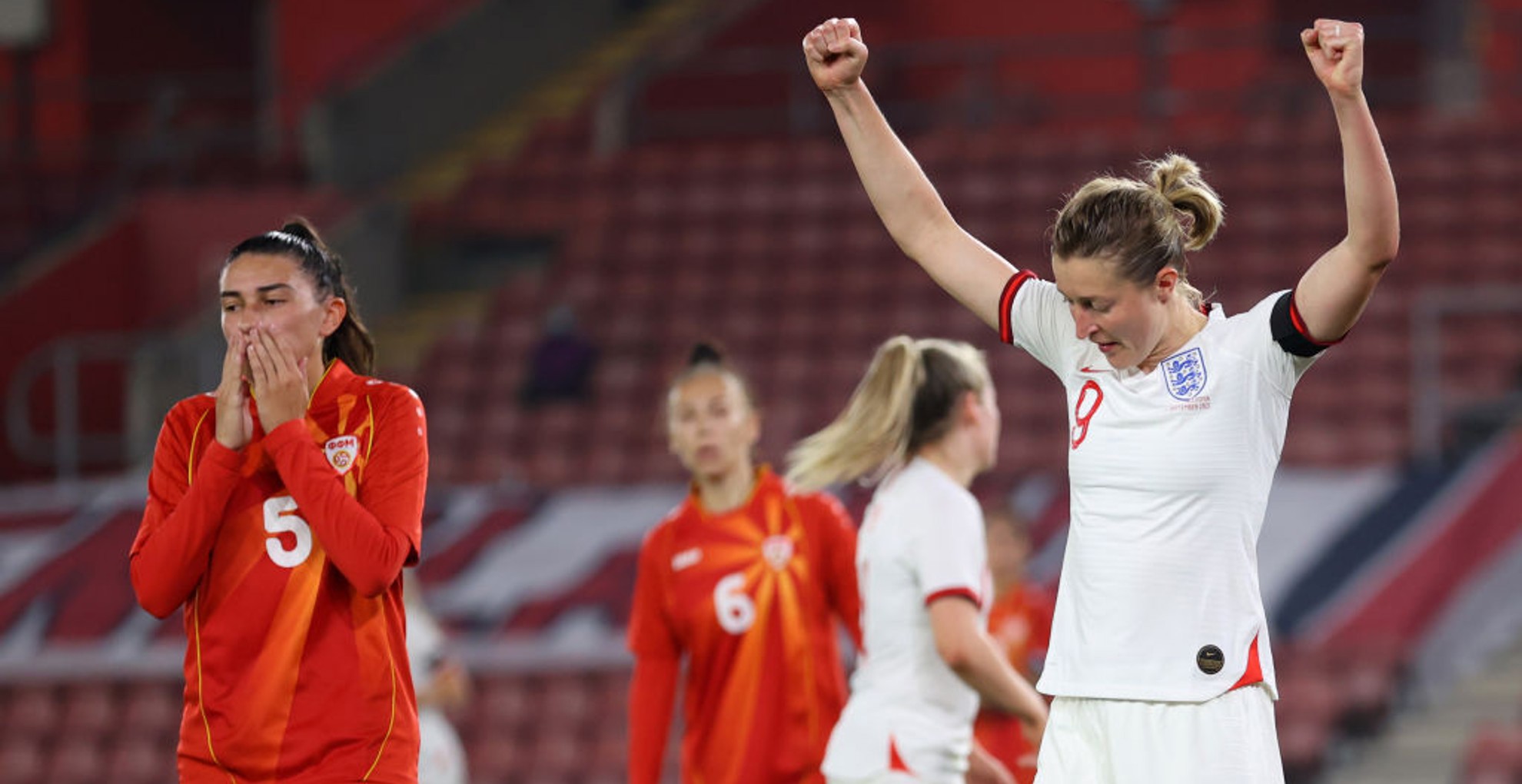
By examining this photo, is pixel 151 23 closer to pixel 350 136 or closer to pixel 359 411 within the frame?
pixel 350 136

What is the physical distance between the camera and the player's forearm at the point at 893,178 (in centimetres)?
373

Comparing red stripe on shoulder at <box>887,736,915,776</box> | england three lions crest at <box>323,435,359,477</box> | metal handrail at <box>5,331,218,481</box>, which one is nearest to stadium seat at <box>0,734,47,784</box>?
metal handrail at <box>5,331,218,481</box>

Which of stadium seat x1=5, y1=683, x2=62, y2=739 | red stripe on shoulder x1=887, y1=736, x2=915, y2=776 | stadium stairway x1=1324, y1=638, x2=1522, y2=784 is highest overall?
red stripe on shoulder x1=887, y1=736, x2=915, y2=776

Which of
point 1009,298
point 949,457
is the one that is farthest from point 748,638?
point 1009,298

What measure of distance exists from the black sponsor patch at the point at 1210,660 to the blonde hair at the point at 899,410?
55.4 inches

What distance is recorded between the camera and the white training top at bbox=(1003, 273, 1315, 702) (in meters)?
3.36

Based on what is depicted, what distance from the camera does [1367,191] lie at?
3.16m

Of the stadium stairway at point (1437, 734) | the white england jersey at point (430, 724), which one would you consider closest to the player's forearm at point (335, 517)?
the white england jersey at point (430, 724)

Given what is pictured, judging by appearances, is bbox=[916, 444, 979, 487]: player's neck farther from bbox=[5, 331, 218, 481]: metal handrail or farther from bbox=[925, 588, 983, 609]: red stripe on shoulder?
bbox=[5, 331, 218, 481]: metal handrail

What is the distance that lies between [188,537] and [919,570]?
157cm

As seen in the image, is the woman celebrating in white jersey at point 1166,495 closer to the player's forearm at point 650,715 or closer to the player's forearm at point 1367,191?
the player's forearm at point 1367,191

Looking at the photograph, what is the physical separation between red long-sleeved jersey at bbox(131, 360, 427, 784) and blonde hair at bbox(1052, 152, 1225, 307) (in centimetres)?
117

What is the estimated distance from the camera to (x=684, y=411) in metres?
5.10

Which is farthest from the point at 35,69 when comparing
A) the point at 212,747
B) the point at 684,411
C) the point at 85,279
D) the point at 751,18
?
the point at 212,747
